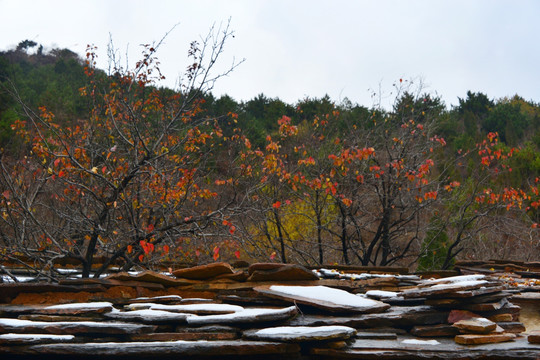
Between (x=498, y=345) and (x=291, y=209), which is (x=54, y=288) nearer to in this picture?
(x=498, y=345)

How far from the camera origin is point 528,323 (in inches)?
180

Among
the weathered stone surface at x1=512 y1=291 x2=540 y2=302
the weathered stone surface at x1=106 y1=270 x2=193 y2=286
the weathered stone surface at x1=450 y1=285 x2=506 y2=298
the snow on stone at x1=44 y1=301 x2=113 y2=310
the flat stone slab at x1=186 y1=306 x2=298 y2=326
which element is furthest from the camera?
the weathered stone surface at x1=512 y1=291 x2=540 y2=302

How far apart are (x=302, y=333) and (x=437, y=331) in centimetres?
113

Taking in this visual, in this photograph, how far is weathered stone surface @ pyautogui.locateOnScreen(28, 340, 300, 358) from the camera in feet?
10.2

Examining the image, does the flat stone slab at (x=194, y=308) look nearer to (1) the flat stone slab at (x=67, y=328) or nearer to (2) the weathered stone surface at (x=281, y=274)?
(1) the flat stone slab at (x=67, y=328)

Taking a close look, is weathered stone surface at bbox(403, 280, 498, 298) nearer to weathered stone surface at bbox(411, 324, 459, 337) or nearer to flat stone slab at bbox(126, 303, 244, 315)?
weathered stone surface at bbox(411, 324, 459, 337)

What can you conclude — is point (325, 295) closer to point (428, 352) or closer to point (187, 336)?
point (428, 352)

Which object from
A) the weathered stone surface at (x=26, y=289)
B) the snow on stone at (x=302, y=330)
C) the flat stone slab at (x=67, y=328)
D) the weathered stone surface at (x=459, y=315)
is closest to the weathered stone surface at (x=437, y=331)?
the weathered stone surface at (x=459, y=315)

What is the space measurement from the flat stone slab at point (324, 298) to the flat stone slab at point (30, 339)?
1.48m

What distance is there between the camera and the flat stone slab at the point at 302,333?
10.7ft

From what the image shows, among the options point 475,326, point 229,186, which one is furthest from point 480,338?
point 229,186

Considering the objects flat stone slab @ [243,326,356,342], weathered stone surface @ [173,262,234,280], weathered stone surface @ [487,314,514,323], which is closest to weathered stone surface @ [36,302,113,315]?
weathered stone surface @ [173,262,234,280]

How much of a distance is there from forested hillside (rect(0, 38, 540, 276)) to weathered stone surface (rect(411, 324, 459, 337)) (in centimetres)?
266

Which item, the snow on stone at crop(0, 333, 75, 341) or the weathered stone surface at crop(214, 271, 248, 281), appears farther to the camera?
the weathered stone surface at crop(214, 271, 248, 281)
